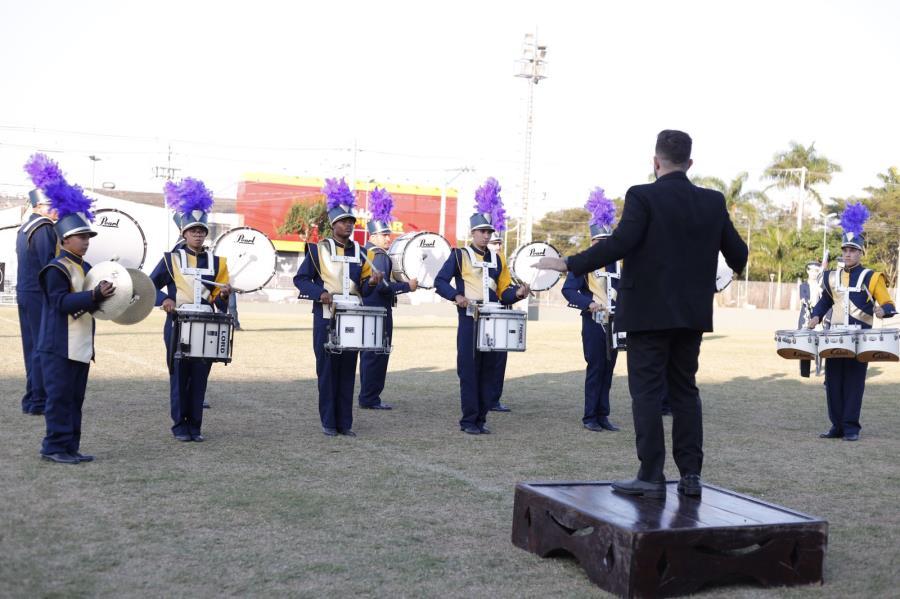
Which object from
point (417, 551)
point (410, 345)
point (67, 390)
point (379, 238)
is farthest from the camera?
point (410, 345)

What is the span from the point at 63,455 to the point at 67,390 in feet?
1.73

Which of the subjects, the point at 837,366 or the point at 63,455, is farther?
the point at 837,366

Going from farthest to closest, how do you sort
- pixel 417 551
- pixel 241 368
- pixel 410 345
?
pixel 410 345 < pixel 241 368 < pixel 417 551

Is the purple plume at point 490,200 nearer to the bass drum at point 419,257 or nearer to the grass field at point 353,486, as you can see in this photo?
the grass field at point 353,486

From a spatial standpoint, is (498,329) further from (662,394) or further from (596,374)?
(662,394)

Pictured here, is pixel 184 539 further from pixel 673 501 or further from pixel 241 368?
pixel 241 368

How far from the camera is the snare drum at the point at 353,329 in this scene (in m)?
8.84

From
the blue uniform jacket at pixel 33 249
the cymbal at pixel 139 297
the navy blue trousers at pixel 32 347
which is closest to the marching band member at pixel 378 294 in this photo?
the cymbal at pixel 139 297

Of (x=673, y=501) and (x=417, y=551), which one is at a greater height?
(x=673, y=501)

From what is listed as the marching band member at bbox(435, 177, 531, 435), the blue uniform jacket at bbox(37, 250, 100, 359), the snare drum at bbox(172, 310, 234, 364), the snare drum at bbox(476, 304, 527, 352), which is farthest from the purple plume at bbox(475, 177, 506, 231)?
the blue uniform jacket at bbox(37, 250, 100, 359)

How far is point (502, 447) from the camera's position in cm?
900

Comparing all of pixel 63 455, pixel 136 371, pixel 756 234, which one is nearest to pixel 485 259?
pixel 63 455

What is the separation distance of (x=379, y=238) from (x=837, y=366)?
6297 mm

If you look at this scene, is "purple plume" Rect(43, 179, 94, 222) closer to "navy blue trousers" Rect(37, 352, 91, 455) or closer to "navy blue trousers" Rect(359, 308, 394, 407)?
"navy blue trousers" Rect(37, 352, 91, 455)
